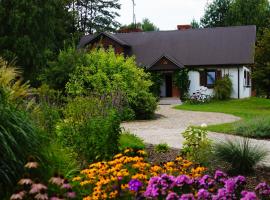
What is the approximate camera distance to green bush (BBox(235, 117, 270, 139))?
42.2 feet

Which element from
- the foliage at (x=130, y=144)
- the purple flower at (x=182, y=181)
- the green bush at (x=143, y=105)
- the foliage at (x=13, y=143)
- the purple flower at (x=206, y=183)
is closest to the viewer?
the purple flower at (x=182, y=181)

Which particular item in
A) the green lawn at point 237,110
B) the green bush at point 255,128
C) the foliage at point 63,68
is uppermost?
the foliage at point 63,68

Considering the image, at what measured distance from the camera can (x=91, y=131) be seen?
26.3ft

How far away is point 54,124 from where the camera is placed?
9.48m

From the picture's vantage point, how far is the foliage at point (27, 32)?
3114 cm

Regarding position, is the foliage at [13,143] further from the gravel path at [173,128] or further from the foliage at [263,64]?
the foliage at [263,64]

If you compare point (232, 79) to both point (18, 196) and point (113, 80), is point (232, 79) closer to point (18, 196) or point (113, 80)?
point (113, 80)

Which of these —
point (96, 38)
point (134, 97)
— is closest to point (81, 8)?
point (96, 38)

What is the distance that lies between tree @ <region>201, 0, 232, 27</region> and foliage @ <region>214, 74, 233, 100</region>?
28817 mm

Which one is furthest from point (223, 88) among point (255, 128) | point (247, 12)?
point (247, 12)

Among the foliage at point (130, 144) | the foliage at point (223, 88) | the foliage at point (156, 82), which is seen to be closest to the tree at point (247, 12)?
the foliage at point (223, 88)

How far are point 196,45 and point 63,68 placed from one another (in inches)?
656

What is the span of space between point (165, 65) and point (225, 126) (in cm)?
1731

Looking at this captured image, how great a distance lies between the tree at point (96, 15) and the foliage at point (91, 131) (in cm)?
4160
